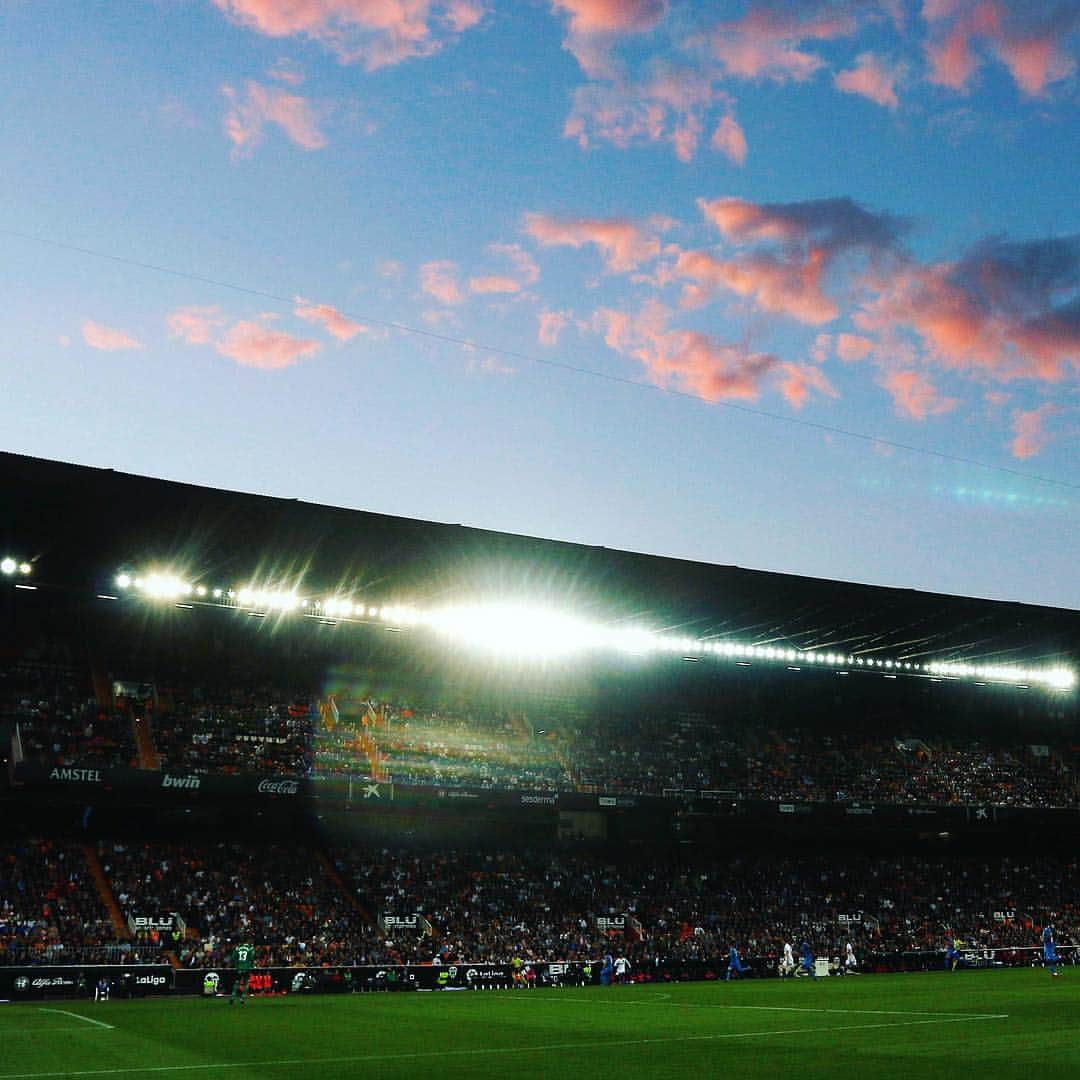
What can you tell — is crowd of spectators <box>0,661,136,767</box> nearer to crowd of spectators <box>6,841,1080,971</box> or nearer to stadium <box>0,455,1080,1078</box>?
stadium <box>0,455,1080,1078</box>

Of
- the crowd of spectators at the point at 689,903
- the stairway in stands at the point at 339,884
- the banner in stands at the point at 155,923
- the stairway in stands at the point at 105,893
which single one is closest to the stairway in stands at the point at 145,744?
the stairway in stands at the point at 105,893

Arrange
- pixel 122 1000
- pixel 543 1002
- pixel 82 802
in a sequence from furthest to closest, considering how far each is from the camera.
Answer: pixel 82 802, pixel 122 1000, pixel 543 1002

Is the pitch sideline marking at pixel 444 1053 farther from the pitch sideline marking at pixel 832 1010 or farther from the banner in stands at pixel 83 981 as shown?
the banner in stands at pixel 83 981

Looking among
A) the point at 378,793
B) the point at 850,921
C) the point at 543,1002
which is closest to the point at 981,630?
the point at 850,921

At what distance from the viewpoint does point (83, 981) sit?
122ft

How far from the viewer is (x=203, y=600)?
165 ft

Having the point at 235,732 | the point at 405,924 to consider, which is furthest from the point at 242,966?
the point at 235,732

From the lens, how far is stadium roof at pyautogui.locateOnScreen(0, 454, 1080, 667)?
41094 millimetres

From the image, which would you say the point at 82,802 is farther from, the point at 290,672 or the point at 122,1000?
the point at 290,672

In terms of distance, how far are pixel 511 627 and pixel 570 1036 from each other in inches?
1328

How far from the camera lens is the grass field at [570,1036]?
1623 cm

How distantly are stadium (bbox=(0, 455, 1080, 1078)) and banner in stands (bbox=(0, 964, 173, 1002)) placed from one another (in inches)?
3.5

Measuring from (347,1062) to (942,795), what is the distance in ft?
170

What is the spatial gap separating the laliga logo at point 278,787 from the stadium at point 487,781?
0.29ft
